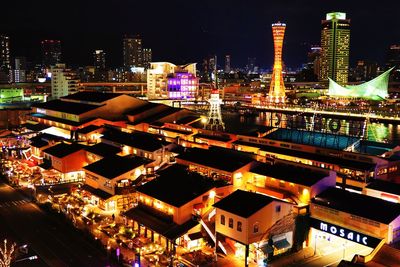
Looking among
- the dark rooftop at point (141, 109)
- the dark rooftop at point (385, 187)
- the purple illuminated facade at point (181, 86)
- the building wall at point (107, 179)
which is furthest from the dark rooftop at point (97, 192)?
the purple illuminated facade at point (181, 86)

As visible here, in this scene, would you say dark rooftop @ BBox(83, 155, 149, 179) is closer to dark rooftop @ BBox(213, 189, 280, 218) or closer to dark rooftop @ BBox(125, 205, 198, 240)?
dark rooftop @ BBox(125, 205, 198, 240)

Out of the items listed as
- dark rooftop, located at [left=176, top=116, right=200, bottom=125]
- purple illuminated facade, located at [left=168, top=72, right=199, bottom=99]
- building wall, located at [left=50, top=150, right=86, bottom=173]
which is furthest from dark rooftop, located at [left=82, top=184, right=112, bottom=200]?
purple illuminated facade, located at [left=168, top=72, right=199, bottom=99]

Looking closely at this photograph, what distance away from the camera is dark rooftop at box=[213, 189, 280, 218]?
9930 mm

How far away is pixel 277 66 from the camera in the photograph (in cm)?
3959

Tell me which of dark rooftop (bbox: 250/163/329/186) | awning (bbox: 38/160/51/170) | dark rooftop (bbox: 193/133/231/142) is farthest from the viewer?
dark rooftop (bbox: 193/133/231/142)

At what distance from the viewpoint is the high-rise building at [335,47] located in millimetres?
93688

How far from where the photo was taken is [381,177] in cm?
1411

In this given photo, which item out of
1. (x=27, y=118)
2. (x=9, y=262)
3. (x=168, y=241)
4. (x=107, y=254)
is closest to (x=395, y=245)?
(x=168, y=241)

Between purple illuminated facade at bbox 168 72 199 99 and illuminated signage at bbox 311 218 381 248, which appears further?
purple illuminated facade at bbox 168 72 199 99

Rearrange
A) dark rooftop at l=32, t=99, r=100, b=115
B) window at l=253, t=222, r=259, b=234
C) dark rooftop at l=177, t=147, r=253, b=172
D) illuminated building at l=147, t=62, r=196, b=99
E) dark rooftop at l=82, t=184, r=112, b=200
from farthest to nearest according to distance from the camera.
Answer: illuminated building at l=147, t=62, r=196, b=99, dark rooftop at l=32, t=99, r=100, b=115, dark rooftop at l=82, t=184, r=112, b=200, dark rooftop at l=177, t=147, r=253, b=172, window at l=253, t=222, r=259, b=234

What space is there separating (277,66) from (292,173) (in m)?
28.7

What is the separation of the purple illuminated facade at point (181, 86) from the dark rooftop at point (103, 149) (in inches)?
1112

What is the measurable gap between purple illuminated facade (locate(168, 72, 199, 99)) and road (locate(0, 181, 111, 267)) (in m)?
31.7

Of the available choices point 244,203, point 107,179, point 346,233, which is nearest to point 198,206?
point 244,203
